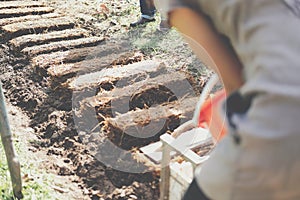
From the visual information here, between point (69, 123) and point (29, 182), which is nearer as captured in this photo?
point (29, 182)

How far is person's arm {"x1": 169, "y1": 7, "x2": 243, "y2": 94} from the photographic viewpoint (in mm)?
911

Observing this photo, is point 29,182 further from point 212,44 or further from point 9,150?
point 212,44

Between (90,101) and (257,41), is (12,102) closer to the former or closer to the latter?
(90,101)

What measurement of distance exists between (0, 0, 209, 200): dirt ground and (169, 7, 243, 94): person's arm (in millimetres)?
1343

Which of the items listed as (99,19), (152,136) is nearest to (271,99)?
(152,136)

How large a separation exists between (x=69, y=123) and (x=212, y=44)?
1912mm

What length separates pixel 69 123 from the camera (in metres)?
2.73

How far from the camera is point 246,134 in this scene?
2.63ft

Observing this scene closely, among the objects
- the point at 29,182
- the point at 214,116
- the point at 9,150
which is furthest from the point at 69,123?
the point at 214,116

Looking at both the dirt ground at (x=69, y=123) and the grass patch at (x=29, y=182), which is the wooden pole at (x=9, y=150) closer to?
the grass patch at (x=29, y=182)

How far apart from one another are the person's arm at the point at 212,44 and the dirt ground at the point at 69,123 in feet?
4.41

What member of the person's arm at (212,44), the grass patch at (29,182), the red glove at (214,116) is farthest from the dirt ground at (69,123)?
the person's arm at (212,44)

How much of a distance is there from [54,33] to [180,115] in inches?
58.1

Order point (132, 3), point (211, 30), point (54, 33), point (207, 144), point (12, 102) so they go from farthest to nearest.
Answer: point (132, 3), point (54, 33), point (12, 102), point (207, 144), point (211, 30)
